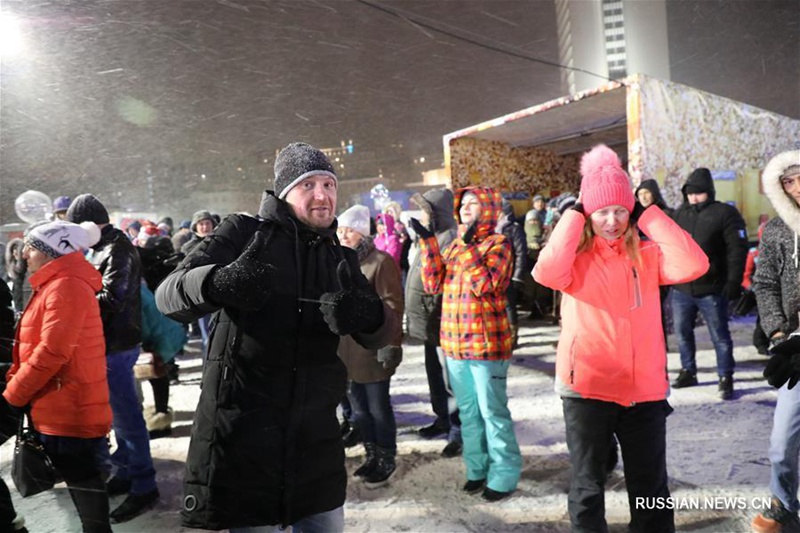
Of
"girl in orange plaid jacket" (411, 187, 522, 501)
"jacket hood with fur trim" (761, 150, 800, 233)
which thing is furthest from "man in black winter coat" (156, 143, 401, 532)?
"jacket hood with fur trim" (761, 150, 800, 233)

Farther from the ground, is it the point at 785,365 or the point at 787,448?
the point at 785,365

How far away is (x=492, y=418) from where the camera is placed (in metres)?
2.77

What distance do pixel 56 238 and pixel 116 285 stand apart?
2.35 feet

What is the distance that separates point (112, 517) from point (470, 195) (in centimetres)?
286

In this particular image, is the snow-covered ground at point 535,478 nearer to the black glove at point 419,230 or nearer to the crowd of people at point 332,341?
the crowd of people at point 332,341

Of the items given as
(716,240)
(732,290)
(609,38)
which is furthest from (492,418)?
(609,38)

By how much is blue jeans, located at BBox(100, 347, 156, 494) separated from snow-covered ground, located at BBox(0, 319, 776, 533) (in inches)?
8.7

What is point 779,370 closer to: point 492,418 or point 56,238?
point 492,418

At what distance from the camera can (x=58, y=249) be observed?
2.15m

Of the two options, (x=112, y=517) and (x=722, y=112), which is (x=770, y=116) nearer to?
(x=722, y=112)

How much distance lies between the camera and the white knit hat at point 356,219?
3.16 meters

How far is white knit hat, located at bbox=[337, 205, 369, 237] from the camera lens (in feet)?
10.4

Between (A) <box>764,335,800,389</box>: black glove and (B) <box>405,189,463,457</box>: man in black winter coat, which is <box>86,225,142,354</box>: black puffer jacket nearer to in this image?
(B) <box>405,189,463,457</box>: man in black winter coat

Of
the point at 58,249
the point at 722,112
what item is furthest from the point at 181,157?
the point at 722,112
